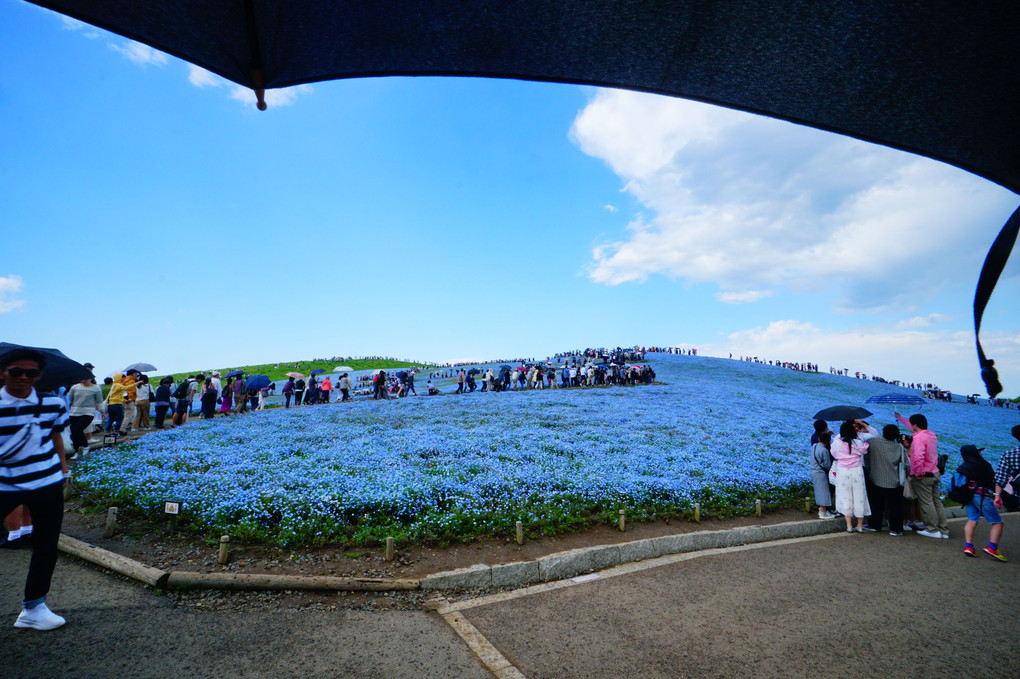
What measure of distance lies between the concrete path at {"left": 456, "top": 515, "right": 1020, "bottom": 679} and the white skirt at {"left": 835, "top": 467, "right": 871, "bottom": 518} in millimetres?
1701

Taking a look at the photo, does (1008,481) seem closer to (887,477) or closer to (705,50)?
(887,477)

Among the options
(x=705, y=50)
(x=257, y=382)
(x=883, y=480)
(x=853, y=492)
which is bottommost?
(x=853, y=492)

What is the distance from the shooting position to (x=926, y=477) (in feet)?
29.0

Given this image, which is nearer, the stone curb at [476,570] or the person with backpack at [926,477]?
the stone curb at [476,570]

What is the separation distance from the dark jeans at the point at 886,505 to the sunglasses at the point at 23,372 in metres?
13.5

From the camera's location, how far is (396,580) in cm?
594

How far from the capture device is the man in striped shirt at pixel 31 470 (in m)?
4.18

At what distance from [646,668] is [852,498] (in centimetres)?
750

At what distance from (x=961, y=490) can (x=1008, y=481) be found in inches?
29.4

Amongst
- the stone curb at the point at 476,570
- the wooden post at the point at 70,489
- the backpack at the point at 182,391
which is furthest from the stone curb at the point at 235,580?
the backpack at the point at 182,391

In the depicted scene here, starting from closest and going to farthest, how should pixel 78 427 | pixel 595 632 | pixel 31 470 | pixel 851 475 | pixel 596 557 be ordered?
pixel 31 470 < pixel 595 632 < pixel 596 557 < pixel 851 475 < pixel 78 427

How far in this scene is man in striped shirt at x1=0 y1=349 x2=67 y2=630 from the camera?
13.7ft

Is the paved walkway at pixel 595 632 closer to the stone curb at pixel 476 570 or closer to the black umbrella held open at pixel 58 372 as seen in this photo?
the stone curb at pixel 476 570

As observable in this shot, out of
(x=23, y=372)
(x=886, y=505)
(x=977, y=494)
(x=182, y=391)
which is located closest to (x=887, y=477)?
(x=886, y=505)
